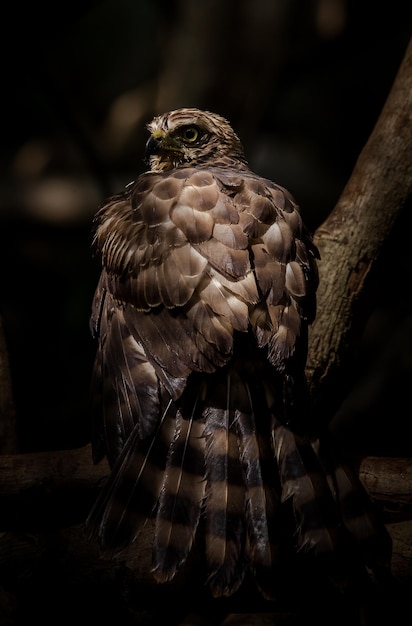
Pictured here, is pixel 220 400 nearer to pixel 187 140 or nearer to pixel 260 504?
pixel 260 504

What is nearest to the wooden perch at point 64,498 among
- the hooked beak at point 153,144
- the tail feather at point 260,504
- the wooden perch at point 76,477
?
the wooden perch at point 76,477

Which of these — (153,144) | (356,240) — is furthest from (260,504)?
(153,144)

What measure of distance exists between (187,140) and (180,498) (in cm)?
164

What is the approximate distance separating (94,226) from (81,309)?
2.72 metres

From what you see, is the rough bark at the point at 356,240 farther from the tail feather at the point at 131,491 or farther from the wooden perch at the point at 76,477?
the tail feather at the point at 131,491

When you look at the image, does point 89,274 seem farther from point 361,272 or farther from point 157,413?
point 157,413

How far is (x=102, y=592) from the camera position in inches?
96.8

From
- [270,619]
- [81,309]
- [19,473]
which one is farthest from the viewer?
[81,309]

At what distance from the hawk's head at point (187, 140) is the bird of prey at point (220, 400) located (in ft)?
1.92

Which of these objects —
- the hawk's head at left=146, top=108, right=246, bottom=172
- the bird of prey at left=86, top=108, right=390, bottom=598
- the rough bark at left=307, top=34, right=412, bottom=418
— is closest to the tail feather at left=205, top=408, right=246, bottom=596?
the bird of prey at left=86, top=108, right=390, bottom=598

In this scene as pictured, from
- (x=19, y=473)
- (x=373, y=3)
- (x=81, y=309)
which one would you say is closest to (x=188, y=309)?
(x=19, y=473)

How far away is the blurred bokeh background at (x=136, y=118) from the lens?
5.45 m

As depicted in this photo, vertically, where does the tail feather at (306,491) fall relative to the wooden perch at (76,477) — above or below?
above

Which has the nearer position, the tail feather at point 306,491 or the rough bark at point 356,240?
the tail feather at point 306,491
